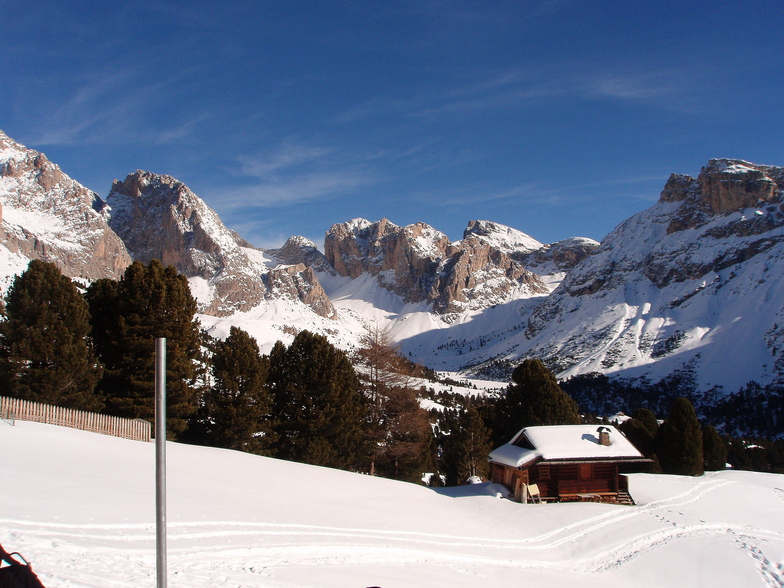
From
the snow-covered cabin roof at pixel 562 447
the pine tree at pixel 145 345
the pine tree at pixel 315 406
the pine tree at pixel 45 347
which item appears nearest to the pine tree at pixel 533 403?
the snow-covered cabin roof at pixel 562 447

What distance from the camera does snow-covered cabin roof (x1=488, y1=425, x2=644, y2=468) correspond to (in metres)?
27.8

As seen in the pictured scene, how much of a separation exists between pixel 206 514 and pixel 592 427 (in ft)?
83.6

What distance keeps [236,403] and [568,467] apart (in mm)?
18243

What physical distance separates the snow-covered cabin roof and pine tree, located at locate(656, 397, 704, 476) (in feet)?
47.8

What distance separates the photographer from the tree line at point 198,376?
23609 millimetres

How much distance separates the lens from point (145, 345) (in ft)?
81.4

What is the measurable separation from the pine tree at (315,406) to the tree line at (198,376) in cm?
6

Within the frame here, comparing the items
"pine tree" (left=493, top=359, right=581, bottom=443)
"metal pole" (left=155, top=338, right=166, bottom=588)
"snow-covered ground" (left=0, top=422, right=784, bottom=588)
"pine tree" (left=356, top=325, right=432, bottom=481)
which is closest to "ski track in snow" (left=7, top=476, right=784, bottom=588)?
"snow-covered ground" (left=0, top=422, right=784, bottom=588)

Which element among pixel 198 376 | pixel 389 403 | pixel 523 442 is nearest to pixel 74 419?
pixel 198 376

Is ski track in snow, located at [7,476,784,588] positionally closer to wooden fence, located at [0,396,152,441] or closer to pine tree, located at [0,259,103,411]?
wooden fence, located at [0,396,152,441]

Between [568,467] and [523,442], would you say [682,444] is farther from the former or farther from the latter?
[523,442]

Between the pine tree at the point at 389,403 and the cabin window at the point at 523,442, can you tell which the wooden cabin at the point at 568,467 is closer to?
the cabin window at the point at 523,442

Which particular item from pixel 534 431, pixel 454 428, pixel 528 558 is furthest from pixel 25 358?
pixel 454 428

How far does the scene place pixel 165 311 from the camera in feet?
86.2
